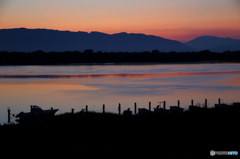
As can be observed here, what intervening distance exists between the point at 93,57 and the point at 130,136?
13766 cm

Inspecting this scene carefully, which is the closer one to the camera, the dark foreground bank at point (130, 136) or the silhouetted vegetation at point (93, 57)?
the dark foreground bank at point (130, 136)

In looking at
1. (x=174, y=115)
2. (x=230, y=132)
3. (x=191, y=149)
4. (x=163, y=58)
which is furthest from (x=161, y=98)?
(x=163, y=58)

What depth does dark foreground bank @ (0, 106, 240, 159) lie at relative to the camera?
13.3 m

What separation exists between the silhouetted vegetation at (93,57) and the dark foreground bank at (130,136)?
119 metres

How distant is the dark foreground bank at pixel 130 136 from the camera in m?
13.3

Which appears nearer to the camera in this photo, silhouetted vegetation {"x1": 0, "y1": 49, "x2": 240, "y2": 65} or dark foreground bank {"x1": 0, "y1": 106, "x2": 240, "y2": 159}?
dark foreground bank {"x1": 0, "y1": 106, "x2": 240, "y2": 159}

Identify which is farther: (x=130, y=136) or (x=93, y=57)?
(x=93, y=57)

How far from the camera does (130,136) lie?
15.9 metres

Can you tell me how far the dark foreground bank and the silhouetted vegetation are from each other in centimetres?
11895

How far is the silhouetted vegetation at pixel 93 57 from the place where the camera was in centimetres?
13438

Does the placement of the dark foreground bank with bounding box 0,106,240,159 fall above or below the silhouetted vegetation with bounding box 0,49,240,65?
below

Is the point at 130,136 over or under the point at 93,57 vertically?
under

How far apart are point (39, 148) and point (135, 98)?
22.5 metres

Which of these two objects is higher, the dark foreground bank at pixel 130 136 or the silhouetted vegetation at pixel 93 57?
the silhouetted vegetation at pixel 93 57
